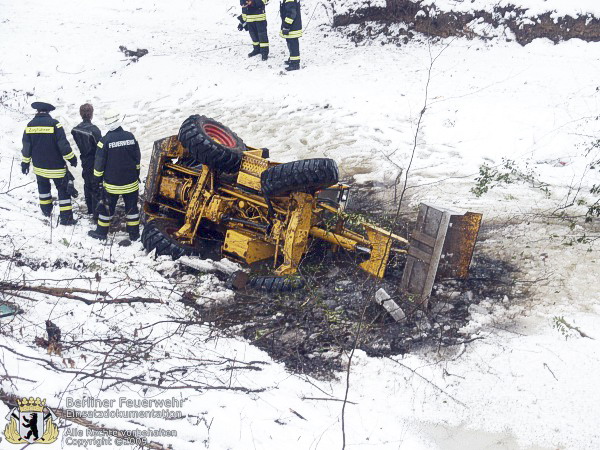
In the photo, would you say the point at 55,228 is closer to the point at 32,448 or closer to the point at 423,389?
the point at 32,448

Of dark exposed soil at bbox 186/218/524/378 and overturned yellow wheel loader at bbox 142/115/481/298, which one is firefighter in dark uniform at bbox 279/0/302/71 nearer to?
overturned yellow wheel loader at bbox 142/115/481/298

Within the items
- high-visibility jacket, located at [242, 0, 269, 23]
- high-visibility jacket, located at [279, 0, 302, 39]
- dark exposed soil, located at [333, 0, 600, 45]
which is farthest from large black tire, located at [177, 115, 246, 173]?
dark exposed soil, located at [333, 0, 600, 45]

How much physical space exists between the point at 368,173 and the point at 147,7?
1010cm

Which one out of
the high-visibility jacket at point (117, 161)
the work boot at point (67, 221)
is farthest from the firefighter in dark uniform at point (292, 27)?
the work boot at point (67, 221)

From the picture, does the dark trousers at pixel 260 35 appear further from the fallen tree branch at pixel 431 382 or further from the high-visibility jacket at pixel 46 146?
the fallen tree branch at pixel 431 382

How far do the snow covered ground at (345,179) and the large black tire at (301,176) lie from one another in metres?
1.23

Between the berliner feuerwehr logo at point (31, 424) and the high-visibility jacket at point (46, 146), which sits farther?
the high-visibility jacket at point (46, 146)

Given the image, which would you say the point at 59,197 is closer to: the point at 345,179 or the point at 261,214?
the point at 261,214

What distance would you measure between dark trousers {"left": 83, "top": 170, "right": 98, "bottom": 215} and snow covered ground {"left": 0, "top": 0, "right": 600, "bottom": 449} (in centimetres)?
60

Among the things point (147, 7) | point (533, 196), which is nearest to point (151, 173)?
point (533, 196)

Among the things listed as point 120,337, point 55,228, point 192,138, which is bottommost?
point 55,228

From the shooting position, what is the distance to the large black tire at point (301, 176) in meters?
5.67

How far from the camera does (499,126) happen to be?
30.6ft

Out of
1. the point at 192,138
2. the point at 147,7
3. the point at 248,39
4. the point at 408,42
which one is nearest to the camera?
the point at 192,138
